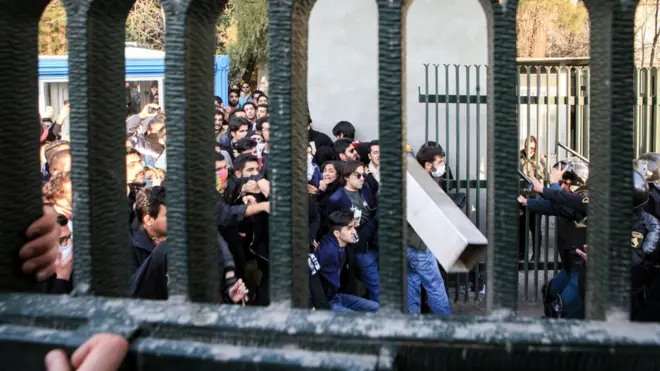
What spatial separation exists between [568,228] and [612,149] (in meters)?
5.58

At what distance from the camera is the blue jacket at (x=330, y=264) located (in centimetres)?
652

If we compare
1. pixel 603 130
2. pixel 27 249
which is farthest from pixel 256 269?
pixel 603 130

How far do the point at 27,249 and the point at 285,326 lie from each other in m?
0.65

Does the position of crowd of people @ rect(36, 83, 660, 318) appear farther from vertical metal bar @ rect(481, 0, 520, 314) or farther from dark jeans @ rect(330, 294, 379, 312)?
vertical metal bar @ rect(481, 0, 520, 314)

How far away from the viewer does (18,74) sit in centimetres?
171

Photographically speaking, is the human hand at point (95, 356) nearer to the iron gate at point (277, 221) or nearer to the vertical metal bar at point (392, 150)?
the iron gate at point (277, 221)

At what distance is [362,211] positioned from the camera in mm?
7488

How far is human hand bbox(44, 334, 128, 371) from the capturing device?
4.63ft

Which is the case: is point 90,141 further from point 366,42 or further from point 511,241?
point 366,42

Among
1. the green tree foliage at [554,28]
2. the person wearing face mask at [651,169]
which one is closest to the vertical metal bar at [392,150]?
the person wearing face mask at [651,169]

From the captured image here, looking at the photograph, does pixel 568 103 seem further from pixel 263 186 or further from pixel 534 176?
pixel 263 186

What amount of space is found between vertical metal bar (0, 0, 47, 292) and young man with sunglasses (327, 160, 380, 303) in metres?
5.37

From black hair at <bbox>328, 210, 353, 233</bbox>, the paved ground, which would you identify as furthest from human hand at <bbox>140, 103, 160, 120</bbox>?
black hair at <bbox>328, 210, 353, 233</bbox>

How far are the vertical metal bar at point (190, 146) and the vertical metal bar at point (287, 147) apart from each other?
6.6 inches
